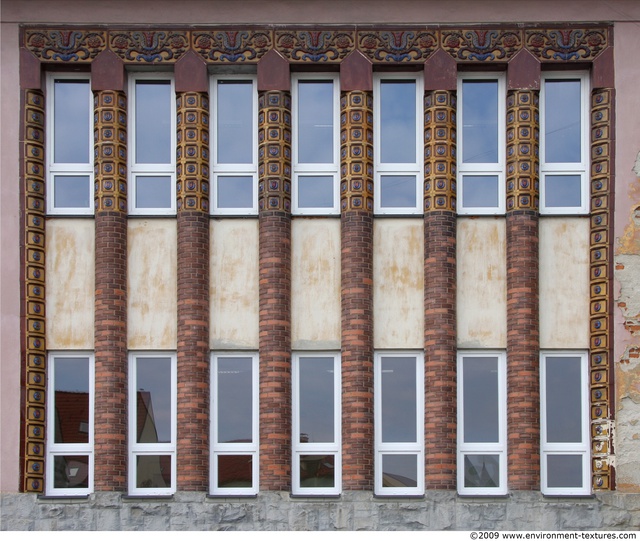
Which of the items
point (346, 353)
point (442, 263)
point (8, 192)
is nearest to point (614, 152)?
point (442, 263)

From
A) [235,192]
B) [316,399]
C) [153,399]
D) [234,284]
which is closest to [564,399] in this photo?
[316,399]

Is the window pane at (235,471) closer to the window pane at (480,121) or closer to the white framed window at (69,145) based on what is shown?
the white framed window at (69,145)

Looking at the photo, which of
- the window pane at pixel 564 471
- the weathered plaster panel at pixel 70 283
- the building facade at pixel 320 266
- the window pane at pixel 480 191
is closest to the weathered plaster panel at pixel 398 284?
the building facade at pixel 320 266

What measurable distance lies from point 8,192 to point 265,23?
4660mm

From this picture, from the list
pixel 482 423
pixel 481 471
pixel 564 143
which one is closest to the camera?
pixel 481 471

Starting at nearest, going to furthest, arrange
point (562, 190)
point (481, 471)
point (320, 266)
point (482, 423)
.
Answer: point (481, 471) → point (482, 423) → point (320, 266) → point (562, 190)

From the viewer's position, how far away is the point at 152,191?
43.3 ft

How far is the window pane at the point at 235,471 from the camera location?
12750mm

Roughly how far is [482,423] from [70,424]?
6.17 meters

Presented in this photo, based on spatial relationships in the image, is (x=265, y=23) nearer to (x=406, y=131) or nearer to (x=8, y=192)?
(x=406, y=131)

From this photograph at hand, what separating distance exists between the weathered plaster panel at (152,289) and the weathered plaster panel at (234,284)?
1.97 ft

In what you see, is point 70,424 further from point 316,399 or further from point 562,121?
point 562,121

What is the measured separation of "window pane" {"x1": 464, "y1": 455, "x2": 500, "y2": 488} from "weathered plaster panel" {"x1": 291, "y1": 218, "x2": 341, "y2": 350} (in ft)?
8.65

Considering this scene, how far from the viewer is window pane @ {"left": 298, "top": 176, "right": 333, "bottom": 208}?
13.2 metres
